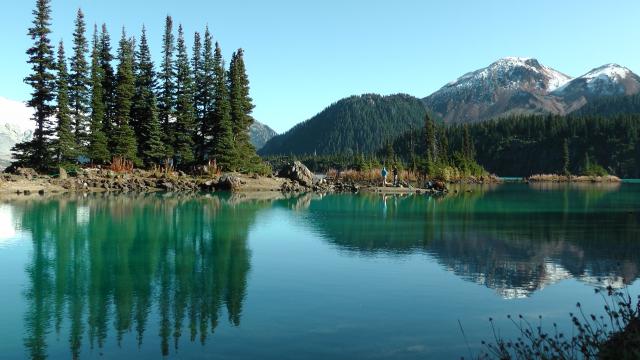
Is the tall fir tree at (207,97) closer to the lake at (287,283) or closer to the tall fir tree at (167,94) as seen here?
the tall fir tree at (167,94)

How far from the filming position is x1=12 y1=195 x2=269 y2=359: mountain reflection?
41.5 feet

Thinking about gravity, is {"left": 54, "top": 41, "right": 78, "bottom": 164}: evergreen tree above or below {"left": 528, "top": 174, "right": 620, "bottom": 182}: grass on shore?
above

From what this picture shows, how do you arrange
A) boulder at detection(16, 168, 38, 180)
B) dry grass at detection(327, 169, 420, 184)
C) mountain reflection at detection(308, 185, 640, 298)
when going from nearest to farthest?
mountain reflection at detection(308, 185, 640, 298), boulder at detection(16, 168, 38, 180), dry grass at detection(327, 169, 420, 184)

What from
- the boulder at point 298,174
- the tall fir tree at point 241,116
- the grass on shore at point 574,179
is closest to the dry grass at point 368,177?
the boulder at point 298,174

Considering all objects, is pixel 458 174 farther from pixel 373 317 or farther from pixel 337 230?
pixel 373 317

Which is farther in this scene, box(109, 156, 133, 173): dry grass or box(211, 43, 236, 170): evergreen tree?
box(211, 43, 236, 170): evergreen tree

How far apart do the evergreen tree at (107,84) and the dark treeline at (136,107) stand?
13 centimetres

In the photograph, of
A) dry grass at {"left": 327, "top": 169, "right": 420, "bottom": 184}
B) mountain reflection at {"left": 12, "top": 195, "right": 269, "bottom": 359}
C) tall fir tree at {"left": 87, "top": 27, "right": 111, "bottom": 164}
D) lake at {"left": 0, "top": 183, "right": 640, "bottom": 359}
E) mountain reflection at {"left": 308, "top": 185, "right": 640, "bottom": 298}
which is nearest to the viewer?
lake at {"left": 0, "top": 183, "right": 640, "bottom": 359}

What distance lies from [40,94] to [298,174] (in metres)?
36.5

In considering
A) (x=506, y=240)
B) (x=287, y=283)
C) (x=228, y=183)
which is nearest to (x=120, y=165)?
(x=228, y=183)

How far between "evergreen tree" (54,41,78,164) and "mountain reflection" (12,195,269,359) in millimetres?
30885

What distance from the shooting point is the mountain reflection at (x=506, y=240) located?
19.3 m

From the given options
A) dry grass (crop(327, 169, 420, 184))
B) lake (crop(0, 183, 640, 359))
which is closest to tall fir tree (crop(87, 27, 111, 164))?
lake (crop(0, 183, 640, 359))

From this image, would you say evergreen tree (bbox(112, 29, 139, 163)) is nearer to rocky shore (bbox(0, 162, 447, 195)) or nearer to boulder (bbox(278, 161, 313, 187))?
rocky shore (bbox(0, 162, 447, 195))
